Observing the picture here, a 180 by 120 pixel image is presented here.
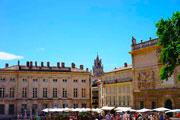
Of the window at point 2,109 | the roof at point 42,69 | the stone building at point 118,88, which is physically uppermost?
the roof at point 42,69

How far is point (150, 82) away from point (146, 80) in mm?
1228

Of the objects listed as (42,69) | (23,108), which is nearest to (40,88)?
(42,69)

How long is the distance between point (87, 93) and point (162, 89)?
26056mm

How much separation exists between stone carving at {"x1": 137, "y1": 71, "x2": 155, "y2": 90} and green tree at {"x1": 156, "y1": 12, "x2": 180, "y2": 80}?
19507mm

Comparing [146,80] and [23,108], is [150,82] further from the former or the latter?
[23,108]

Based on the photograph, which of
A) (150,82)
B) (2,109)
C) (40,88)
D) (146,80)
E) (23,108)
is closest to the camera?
(150,82)

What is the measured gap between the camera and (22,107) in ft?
233

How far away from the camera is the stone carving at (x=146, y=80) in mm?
55656

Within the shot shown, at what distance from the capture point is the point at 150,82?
5597cm

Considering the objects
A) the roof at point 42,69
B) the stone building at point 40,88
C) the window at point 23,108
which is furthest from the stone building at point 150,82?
the window at point 23,108

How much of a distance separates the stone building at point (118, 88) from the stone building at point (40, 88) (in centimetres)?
393

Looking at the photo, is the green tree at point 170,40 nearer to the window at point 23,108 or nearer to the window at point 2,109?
the window at point 23,108

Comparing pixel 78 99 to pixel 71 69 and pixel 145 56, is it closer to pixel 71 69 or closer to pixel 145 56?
pixel 71 69

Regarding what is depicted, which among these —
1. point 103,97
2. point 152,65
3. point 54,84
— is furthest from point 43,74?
Answer: point 152,65
